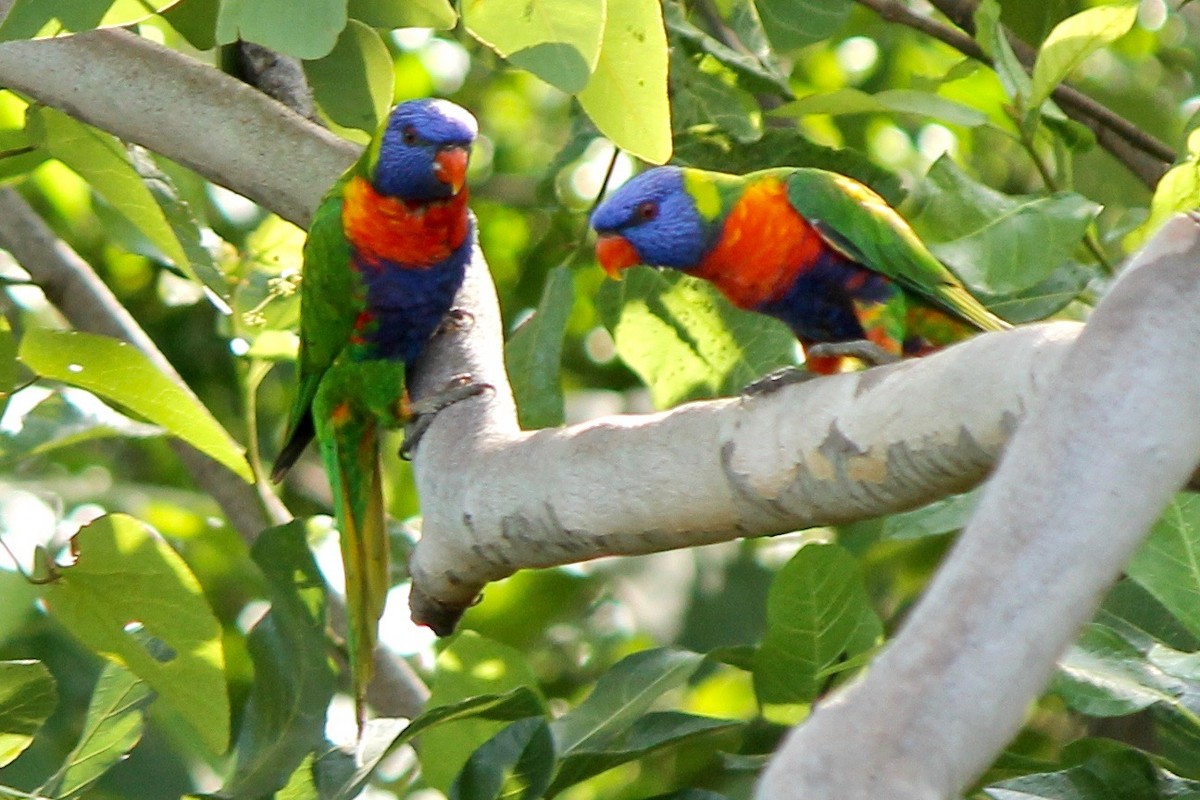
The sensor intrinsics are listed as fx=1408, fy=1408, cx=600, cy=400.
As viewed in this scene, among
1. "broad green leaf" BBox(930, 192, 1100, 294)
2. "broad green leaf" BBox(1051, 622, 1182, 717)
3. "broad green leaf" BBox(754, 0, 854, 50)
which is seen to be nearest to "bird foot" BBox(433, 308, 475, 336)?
"broad green leaf" BBox(754, 0, 854, 50)

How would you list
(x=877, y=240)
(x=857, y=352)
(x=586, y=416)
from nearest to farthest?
(x=857, y=352), (x=877, y=240), (x=586, y=416)

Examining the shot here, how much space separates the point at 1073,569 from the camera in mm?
670

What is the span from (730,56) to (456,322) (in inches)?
19.8

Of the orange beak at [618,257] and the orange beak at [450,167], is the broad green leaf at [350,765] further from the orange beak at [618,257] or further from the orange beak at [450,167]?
the orange beak at [450,167]

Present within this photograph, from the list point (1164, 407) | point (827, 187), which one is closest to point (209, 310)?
point (827, 187)

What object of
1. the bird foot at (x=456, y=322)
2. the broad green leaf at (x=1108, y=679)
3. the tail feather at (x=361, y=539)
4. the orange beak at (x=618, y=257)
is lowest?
the tail feather at (x=361, y=539)

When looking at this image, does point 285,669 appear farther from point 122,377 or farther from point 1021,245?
point 1021,245

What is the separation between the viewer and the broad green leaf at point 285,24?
43.3 inches

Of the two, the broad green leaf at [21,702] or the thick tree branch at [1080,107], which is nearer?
the broad green leaf at [21,702]

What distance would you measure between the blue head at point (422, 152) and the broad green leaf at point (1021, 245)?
73cm

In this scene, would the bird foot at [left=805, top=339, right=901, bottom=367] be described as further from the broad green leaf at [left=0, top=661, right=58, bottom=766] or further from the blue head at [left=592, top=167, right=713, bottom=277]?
the broad green leaf at [left=0, top=661, right=58, bottom=766]

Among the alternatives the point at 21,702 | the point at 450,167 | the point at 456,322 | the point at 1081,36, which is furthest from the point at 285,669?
the point at 1081,36

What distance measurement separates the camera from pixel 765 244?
5.86 feet

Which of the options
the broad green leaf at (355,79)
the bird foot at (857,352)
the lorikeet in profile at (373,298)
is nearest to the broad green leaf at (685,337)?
the bird foot at (857,352)
